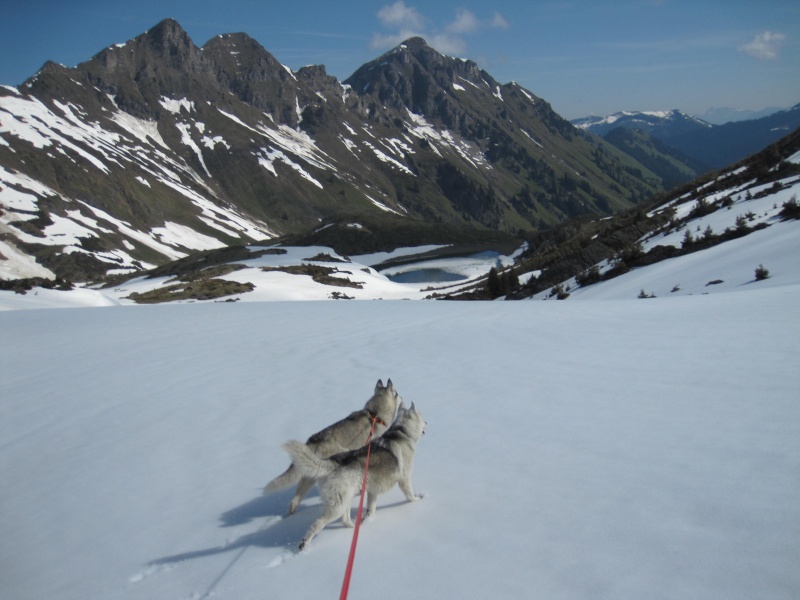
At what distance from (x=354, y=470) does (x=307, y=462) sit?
39 cm

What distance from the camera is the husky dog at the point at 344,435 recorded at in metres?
4.72

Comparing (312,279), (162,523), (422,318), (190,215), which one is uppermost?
(190,215)

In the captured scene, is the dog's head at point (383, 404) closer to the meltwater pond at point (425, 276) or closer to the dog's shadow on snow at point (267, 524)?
the dog's shadow on snow at point (267, 524)

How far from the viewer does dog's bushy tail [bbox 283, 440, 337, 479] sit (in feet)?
14.1

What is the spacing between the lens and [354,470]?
14.5 ft

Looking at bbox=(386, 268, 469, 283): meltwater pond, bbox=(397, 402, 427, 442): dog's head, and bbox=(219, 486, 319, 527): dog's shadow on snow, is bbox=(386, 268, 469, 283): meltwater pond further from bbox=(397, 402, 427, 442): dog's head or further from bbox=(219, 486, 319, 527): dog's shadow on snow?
bbox=(219, 486, 319, 527): dog's shadow on snow

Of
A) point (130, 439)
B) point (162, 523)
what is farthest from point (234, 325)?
point (162, 523)

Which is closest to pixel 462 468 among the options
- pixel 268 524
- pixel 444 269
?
pixel 268 524

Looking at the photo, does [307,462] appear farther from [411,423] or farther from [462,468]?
[462,468]

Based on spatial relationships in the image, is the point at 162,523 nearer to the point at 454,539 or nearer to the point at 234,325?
the point at 454,539

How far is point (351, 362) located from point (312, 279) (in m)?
36.5

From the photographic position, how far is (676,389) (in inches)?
260

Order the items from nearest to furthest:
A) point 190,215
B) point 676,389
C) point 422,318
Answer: point 676,389, point 422,318, point 190,215

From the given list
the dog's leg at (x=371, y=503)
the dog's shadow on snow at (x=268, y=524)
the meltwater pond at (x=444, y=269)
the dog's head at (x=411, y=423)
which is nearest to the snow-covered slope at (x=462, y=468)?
the dog's shadow on snow at (x=268, y=524)
